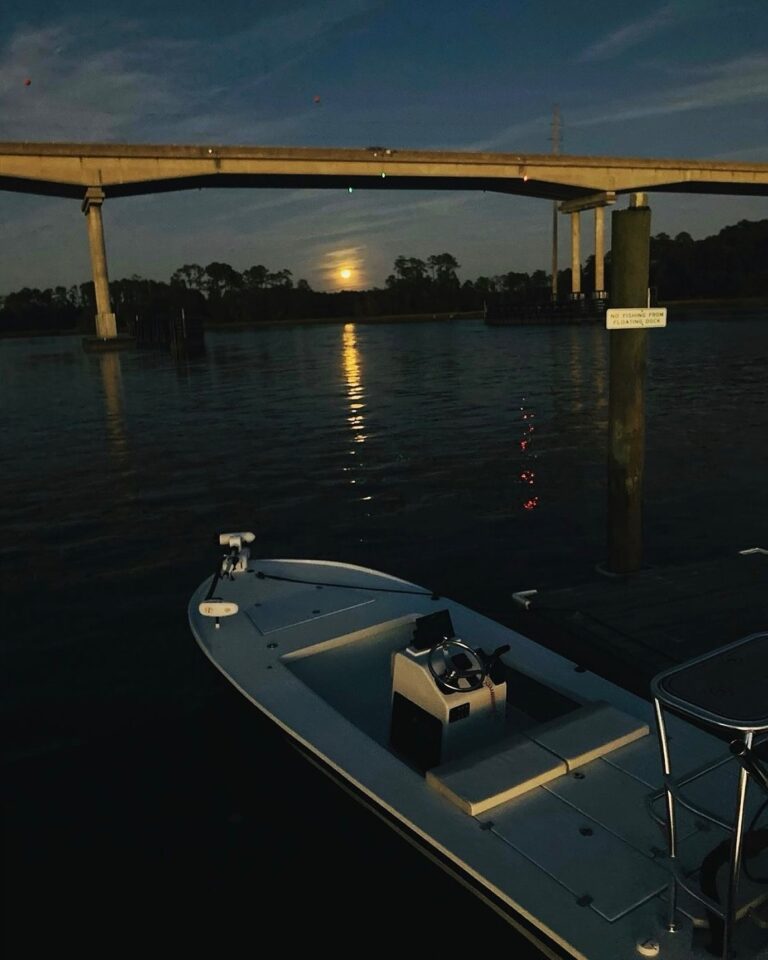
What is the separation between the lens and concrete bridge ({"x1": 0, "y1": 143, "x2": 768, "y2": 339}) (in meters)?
67.5

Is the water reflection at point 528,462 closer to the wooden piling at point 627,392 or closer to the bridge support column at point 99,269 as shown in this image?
the wooden piling at point 627,392

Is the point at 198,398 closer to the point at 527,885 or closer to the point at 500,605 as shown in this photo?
the point at 500,605

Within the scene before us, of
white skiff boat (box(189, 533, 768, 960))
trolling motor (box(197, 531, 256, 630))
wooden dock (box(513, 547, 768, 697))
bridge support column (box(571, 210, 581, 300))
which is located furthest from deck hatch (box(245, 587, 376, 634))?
bridge support column (box(571, 210, 581, 300))

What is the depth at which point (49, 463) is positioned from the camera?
2288 cm

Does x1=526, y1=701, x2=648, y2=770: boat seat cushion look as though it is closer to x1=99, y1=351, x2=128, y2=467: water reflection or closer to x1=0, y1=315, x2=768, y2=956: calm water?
x1=0, y1=315, x2=768, y2=956: calm water

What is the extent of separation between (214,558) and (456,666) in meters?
8.46

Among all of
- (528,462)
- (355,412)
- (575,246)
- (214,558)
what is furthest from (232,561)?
(575,246)

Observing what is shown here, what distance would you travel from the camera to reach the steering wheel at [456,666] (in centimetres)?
583

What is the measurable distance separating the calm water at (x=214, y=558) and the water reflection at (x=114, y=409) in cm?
29

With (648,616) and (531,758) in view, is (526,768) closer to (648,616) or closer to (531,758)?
(531,758)

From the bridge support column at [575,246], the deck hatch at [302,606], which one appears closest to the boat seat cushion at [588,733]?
the deck hatch at [302,606]

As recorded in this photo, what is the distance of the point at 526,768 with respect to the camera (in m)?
5.17

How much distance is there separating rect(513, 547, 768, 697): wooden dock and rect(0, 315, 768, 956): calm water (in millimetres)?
1949

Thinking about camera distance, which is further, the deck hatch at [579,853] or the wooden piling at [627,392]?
the wooden piling at [627,392]
